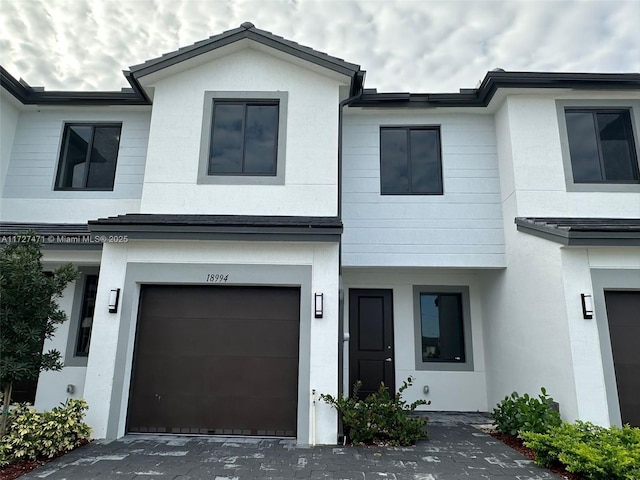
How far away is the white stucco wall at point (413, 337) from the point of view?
8461 mm

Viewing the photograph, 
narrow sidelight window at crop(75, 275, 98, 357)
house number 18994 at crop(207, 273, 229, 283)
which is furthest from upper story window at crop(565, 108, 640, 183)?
narrow sidelight window at crop(75, 275, 98, 357)

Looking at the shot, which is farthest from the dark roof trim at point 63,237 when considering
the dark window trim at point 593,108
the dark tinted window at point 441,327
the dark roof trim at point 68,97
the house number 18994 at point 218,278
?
the dark window trim at point 593,108

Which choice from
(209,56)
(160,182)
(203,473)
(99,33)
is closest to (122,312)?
(160,182)

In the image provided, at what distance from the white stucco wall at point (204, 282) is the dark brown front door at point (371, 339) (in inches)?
111

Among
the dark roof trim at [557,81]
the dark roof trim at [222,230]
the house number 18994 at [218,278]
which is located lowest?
the house number 18994 at [218,278]

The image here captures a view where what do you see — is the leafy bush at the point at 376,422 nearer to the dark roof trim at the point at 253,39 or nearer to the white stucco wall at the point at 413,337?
the white stucco wall at the point at 413,337

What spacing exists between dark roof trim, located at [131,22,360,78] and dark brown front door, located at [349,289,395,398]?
479cm

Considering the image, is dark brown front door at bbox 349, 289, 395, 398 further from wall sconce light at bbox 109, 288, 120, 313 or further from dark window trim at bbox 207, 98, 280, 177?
wall sconce light at bbox 109, 288, 120, 313

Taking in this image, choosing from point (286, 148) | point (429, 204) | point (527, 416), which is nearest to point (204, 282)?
point (286, 148)

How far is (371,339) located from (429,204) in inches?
128

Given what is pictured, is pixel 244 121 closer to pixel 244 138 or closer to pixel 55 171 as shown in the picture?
pixel 244 138

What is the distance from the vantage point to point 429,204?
8.16 m

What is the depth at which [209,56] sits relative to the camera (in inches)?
293

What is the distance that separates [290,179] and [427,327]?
4653mm
